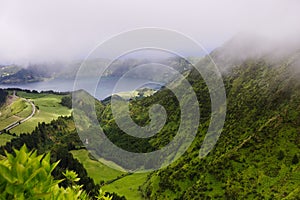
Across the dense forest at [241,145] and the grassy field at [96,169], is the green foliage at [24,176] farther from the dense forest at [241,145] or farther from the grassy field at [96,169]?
the grassy field at [96,169]

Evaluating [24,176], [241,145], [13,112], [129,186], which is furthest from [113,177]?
[24,176]

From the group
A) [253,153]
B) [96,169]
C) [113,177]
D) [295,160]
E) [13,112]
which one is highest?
[13,112]

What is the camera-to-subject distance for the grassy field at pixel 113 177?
11447 cm

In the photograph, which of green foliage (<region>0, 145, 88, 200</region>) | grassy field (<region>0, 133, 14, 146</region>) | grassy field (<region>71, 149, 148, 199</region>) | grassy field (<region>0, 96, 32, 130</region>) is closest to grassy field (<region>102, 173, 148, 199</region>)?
grassy field (<region>71, 149, 148, 199</region>)

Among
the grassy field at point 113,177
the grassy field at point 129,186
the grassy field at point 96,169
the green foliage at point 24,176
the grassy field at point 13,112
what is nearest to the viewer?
the green foliage at point 24,176

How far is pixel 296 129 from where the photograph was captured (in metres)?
96.8

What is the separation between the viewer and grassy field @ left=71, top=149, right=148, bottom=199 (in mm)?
114475

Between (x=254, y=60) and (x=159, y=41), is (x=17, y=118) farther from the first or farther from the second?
(x=159, y=41)

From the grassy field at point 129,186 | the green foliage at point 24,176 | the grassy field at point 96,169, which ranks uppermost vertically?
the green foliage at point 24,176

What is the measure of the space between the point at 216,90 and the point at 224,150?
3398cm

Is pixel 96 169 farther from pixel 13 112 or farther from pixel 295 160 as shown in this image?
pixel 295 160

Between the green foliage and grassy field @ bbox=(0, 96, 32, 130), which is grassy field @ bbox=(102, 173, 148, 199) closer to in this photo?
grassy field @ bbox=(0, 96, 32, 130)

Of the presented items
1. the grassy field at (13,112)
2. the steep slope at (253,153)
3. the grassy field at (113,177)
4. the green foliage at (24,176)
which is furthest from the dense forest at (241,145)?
the green foliage at (24,176)

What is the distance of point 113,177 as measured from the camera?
444ft
